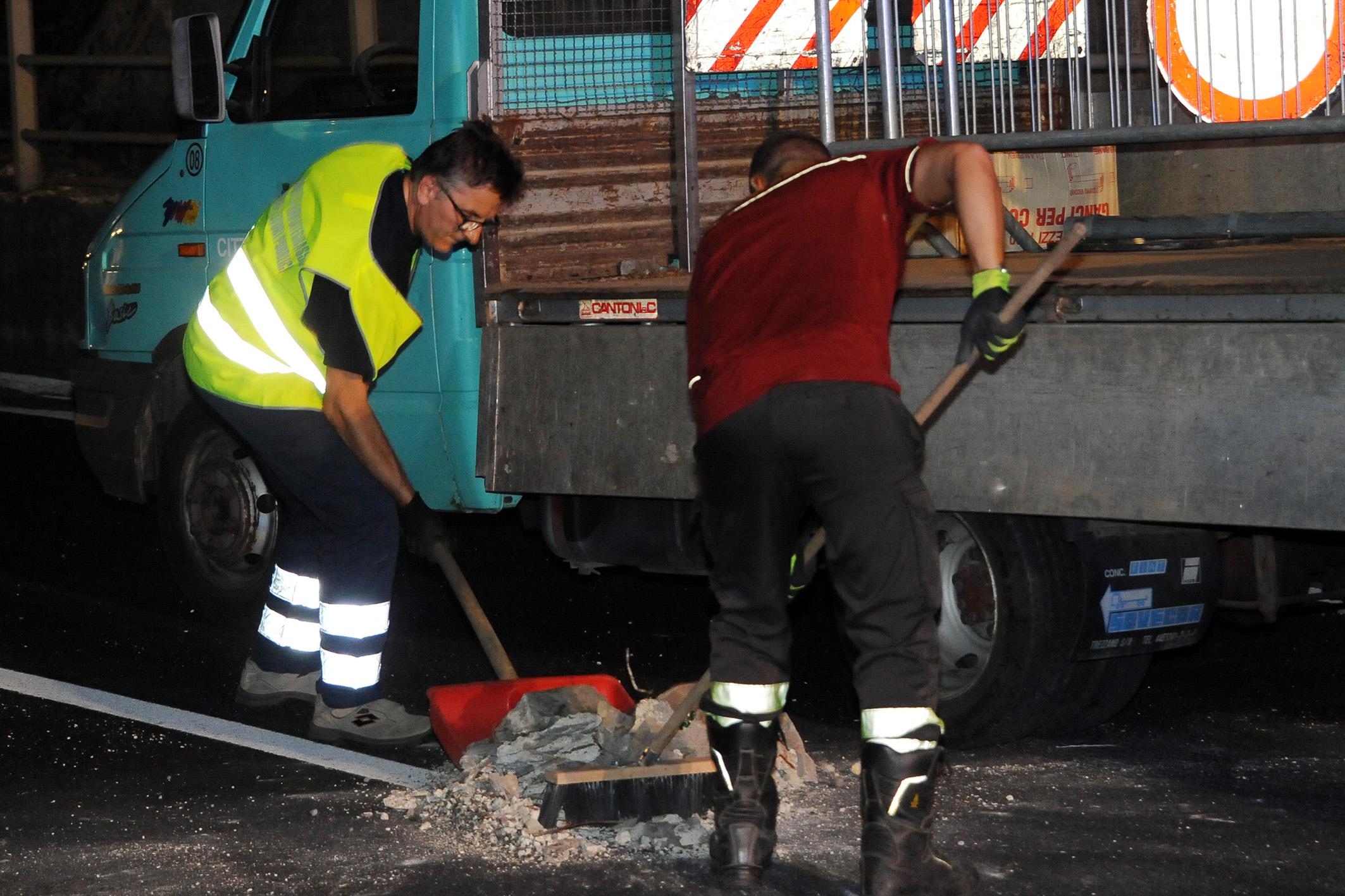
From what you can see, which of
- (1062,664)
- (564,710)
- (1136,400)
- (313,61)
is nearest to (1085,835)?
(1062,664)

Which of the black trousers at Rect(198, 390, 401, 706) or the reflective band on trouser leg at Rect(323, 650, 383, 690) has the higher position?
the black trousers at Rect(198, 390, 401, 706)

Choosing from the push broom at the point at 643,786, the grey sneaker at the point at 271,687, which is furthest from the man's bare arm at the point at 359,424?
the push broom at the point at 643,786

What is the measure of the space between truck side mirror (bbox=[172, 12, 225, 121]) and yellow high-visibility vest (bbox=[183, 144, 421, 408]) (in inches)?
54.0

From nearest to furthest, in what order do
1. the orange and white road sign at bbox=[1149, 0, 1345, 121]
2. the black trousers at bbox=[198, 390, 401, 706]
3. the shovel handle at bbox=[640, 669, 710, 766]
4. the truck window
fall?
the shovel handle at bbox=[640, 669, 710, 766]
the black trousers at bbox=[198, 390, 401, 706]
the orange and white road sign at bbox=[1149, 0, 1345, 121]
the truck window

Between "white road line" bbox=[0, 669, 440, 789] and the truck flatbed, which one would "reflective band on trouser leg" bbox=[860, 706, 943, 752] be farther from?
"white road line" bbox=[0, 669, 440, 789]

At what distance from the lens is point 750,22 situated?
5.43 meters

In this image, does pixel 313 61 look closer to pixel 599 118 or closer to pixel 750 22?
pixel 599 118

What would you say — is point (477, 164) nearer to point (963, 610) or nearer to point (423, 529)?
point (423, 529)

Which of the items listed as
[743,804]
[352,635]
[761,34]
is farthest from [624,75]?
[743,804]

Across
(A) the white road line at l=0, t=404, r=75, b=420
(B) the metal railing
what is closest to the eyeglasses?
(A) the white road line at l=0, t=404, r=75, b=420

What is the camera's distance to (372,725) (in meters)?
4.79

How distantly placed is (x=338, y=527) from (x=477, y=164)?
111 centimetres

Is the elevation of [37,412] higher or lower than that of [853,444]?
higher

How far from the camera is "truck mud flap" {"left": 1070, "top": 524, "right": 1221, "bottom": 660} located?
440 cm
